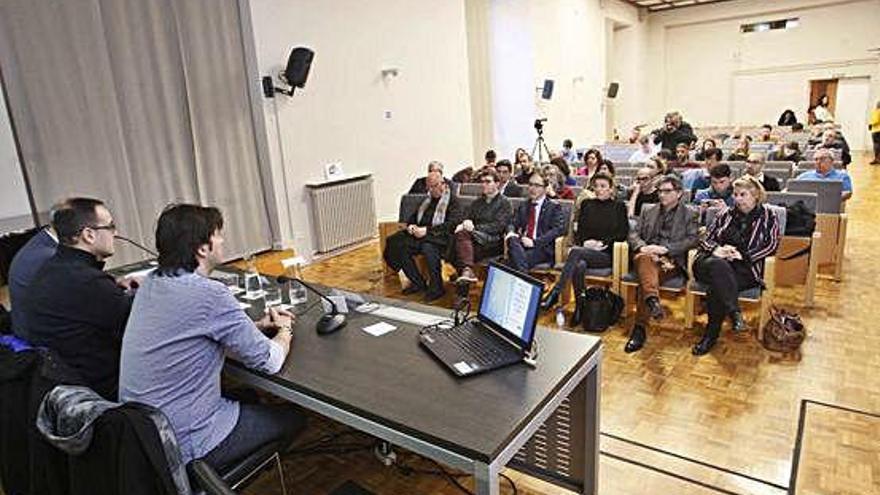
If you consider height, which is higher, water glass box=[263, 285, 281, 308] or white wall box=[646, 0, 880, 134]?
white wall box=[646, 0, 880, 134]

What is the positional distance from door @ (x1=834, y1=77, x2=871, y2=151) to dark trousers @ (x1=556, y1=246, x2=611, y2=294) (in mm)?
13781

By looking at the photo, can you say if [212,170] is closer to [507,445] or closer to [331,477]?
[331,477]

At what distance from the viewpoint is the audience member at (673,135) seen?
8750 millimetres

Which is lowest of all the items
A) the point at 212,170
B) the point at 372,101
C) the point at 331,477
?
the point at 331,477

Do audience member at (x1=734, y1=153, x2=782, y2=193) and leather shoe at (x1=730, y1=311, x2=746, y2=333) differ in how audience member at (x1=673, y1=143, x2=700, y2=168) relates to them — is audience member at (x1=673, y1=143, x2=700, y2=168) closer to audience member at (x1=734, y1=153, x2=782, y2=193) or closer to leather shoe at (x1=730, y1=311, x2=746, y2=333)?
audience member at (x1=734, y1=153, x2=782, y2=193)

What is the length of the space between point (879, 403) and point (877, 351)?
0.70 meters

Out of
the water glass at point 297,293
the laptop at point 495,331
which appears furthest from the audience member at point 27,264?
the laptop at point 495,331

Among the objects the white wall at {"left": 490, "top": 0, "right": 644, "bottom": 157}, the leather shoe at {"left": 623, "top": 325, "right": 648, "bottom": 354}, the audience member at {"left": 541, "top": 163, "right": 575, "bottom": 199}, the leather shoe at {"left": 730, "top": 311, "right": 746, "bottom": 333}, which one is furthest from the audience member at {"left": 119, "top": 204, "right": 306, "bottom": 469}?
the white wall at {"left": 490, "top": 0, "right": 644, "bottom": 157}

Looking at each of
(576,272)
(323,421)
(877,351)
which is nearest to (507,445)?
(323,421)

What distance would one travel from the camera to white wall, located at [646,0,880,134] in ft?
45.7

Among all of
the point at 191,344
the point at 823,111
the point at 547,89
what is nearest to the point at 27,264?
the point at 191,344

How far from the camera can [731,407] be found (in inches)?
112

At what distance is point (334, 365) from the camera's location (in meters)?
1.92

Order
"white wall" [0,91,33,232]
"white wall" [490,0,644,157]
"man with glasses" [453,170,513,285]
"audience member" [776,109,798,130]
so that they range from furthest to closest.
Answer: "audience member" [776,109,798,130] < "white wall" [490,0,644,157] < "man with glasses" [453,170,513,285] < "white wall" [0,91,33,232]
